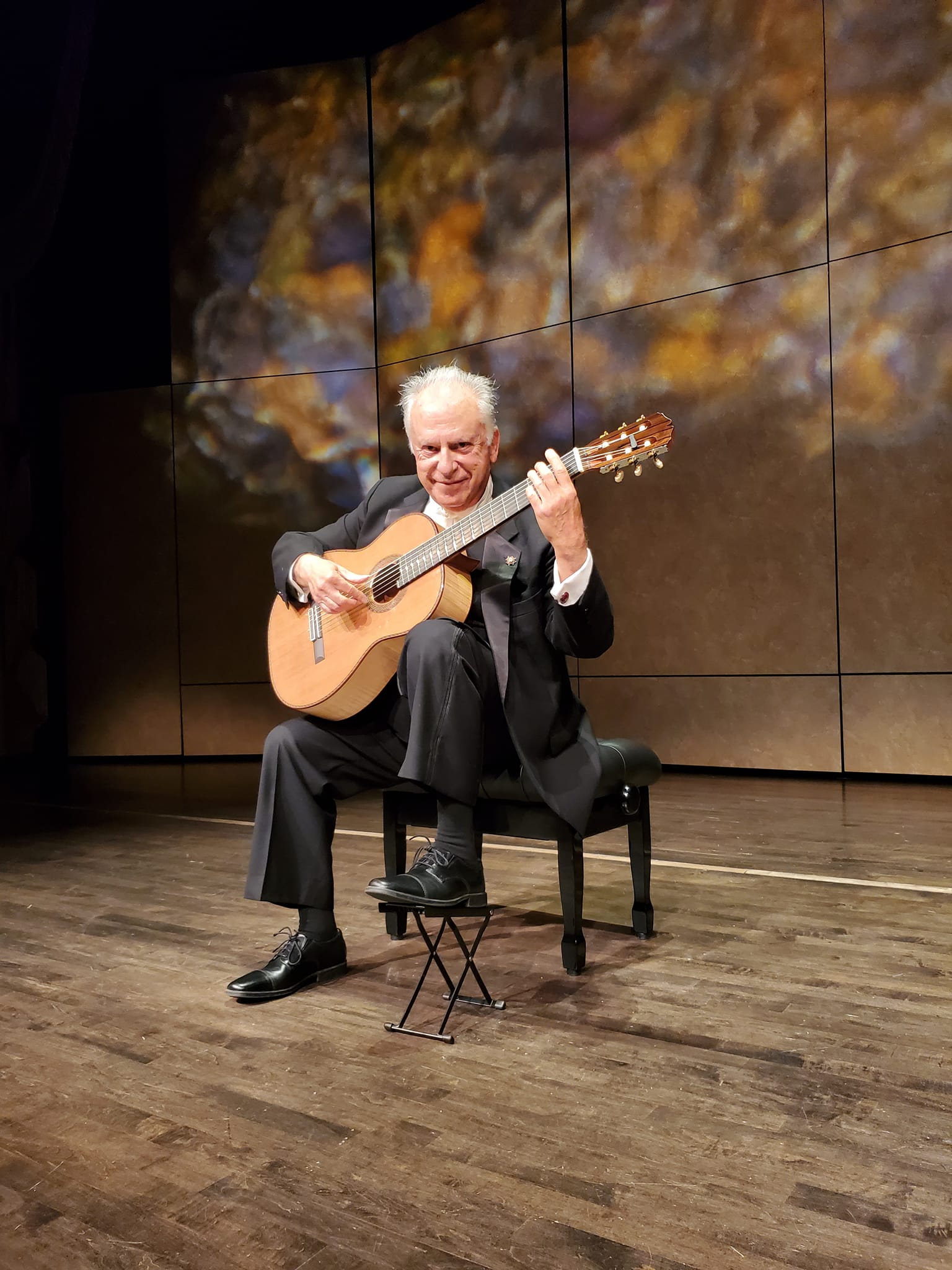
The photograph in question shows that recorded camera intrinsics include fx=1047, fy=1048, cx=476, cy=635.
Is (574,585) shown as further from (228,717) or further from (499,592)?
(228,717)

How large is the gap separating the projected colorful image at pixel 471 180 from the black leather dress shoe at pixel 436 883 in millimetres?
4592

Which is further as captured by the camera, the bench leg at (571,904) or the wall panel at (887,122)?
the wall panel at (887,122)

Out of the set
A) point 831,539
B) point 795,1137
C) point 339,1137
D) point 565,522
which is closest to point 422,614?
point 565,522

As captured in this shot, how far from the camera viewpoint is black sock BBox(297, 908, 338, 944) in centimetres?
231

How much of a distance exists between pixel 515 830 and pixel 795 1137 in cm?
94

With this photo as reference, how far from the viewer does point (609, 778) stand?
2.37 m

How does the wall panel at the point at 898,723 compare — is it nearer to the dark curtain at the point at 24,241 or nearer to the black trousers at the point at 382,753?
the black trousers at the point at 382,753

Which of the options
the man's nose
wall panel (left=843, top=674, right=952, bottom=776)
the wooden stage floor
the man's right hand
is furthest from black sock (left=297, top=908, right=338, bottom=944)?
wall panel (left=843, top=674, right=952, bottom=776)

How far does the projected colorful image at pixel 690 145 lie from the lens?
5.20 m

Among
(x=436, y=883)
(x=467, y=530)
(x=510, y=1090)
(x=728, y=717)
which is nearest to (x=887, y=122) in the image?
(x=728, y=717)

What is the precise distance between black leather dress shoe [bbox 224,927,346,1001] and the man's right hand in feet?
2.41

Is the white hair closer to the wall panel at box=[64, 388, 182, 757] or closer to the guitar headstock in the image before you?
the guitar headstock

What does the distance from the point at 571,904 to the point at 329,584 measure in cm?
88

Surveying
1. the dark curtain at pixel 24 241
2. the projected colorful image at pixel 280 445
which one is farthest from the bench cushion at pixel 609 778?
the dark curtain at pixel 24 241
